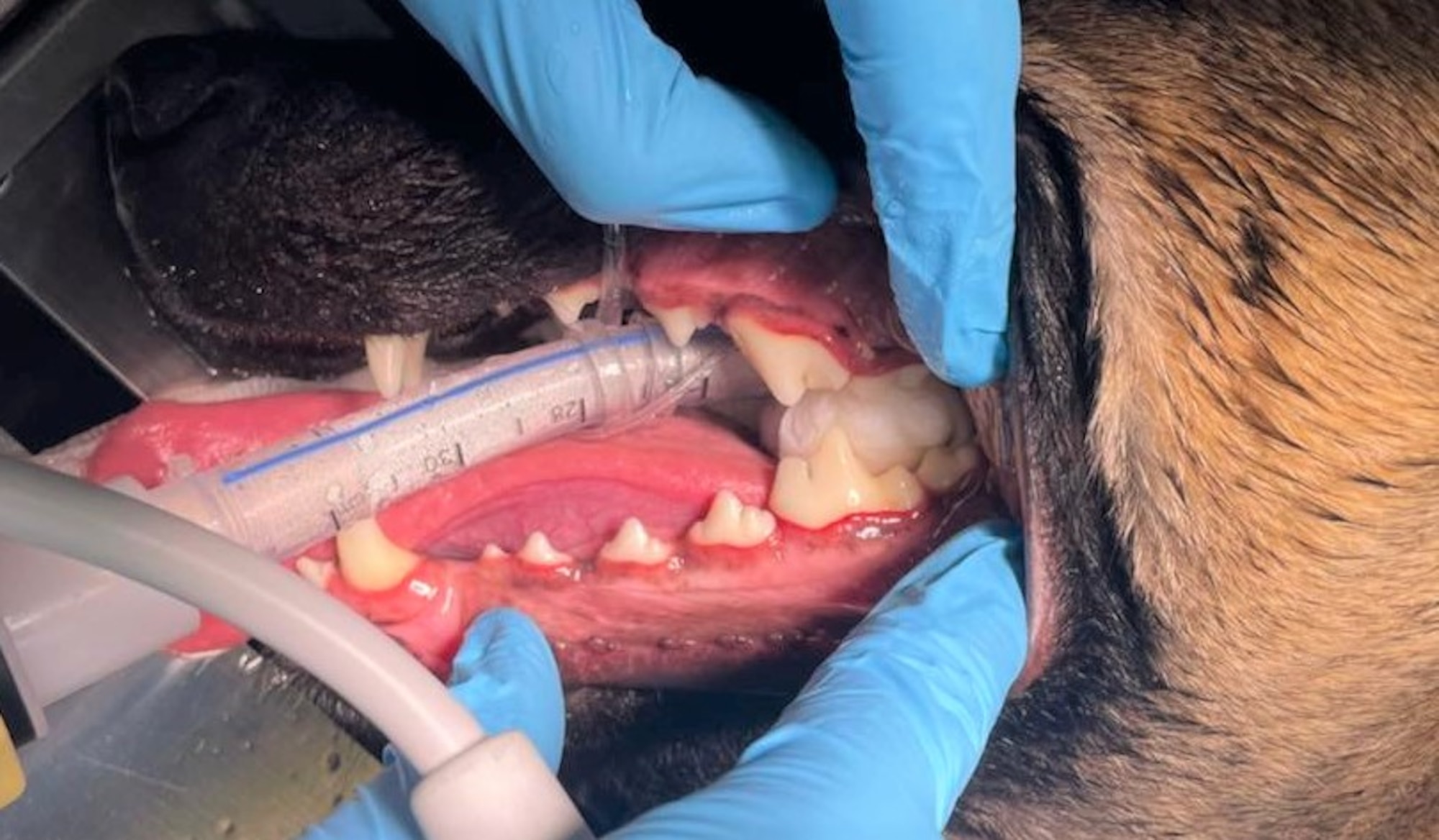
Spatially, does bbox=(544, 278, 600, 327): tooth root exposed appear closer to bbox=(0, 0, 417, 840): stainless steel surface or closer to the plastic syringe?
the plastic syringe

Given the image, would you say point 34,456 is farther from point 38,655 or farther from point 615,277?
point 615,277

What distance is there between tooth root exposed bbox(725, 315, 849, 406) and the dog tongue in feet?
0.44

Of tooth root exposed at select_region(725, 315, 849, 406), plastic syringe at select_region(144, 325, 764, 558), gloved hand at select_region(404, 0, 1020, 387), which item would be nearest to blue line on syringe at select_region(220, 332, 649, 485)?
plastic syringe at select_region(144, 325, 764, 558)

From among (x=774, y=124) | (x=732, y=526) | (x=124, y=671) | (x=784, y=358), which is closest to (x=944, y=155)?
(x=774, y=124)

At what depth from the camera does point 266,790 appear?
173cm

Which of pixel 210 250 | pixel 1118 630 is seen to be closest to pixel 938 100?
pixel 1118 630

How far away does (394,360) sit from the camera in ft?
4.73

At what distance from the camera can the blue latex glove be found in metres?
1.26

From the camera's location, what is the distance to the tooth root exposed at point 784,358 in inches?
58.1

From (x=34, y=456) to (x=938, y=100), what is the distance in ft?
2.87

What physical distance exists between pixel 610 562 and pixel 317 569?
0.27m

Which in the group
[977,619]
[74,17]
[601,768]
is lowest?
[601,768]

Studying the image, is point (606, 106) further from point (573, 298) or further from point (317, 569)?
point (317, 569)

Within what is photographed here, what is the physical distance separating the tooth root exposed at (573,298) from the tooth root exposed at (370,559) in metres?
0.27
